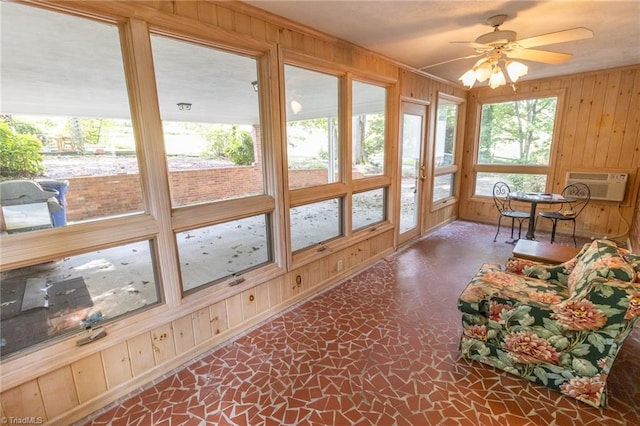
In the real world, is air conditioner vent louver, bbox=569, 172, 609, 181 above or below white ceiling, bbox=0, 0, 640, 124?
below

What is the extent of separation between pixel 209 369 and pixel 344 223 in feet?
6.55

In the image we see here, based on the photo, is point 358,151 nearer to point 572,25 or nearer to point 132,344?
point 572,25

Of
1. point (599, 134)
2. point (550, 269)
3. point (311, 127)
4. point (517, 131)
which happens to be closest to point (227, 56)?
point (311, 127)

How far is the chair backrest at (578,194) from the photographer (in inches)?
183

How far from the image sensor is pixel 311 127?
3.11 meters

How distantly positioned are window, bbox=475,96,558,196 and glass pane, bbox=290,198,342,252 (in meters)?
3.81

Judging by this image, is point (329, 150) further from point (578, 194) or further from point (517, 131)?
point (578, 194)

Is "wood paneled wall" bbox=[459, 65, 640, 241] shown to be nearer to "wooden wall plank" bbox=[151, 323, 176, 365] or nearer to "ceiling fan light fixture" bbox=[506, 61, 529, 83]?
"ceiling fan light fixture" bbox=[506, 61, 529, 83]

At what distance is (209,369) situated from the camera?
84.4 inches

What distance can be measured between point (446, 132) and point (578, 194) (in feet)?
7.48

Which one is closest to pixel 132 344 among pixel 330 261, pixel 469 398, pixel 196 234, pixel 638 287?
pixel 196 234

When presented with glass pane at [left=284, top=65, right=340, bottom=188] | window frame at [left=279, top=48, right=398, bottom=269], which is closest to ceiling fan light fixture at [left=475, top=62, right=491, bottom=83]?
window frame at [left=279, top=48, right=398, bottom=269]

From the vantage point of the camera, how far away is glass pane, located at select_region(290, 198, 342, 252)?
3.06 m

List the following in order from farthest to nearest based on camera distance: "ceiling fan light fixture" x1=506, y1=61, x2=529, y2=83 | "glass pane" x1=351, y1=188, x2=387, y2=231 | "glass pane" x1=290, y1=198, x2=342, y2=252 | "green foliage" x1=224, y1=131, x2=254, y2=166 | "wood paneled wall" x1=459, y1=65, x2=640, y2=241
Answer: "wood paneled wall" x1=459, y1=65, x2=640, y2=241
"glass pane" x1=351, y1=188, x2=387, y2=231
"glass pane" x1=290, y1=198, x2=342, y2=252
"green foliage" x1=224, y1=131, x2=254, y2=166
"ceiling fan light fixture" x1=506, y1=61, x2=529, y2=83
